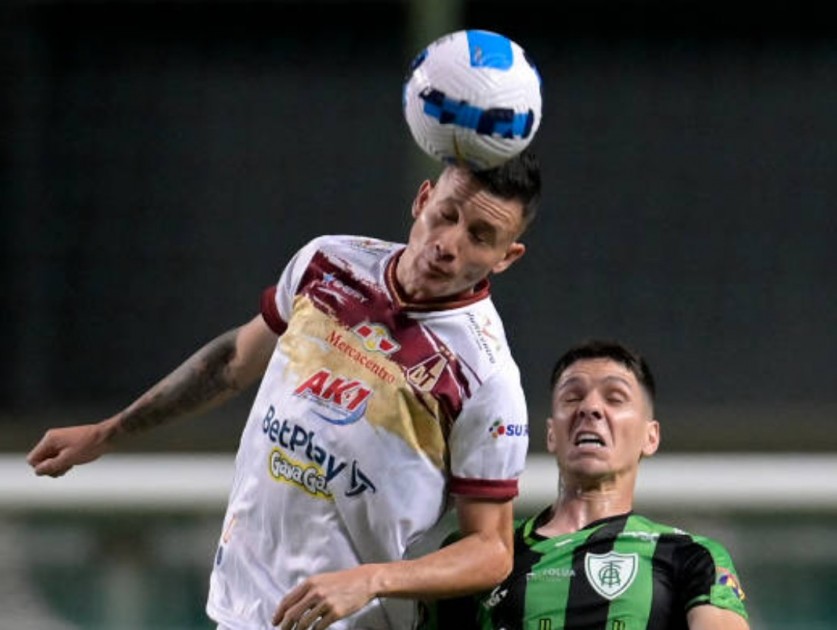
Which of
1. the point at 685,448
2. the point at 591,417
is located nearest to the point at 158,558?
the point at 685,448

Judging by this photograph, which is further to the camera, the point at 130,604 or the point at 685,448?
the point at 685,448

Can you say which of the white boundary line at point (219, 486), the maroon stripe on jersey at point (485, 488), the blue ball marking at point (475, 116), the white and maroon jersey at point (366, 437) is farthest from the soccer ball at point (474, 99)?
the white boundary line at point (219, 486)

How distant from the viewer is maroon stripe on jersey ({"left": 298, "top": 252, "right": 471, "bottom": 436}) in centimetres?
374

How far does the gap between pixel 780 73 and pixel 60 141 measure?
9.35 ft

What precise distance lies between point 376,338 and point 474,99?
0.49 metres

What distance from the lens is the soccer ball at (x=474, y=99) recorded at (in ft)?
11.8

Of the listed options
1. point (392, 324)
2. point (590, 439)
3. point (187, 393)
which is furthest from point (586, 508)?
point (187, 393)

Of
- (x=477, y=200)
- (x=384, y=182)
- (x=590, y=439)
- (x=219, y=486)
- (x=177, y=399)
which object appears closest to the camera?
(x=477, y=200)

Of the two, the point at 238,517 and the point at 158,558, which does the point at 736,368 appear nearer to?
the point at 158,558

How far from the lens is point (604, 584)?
4.20 meters

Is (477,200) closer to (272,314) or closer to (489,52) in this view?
(489,52)

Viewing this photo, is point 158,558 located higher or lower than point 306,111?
lower

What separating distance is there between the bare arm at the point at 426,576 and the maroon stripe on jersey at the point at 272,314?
52cm

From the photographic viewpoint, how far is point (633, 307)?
821 cm
